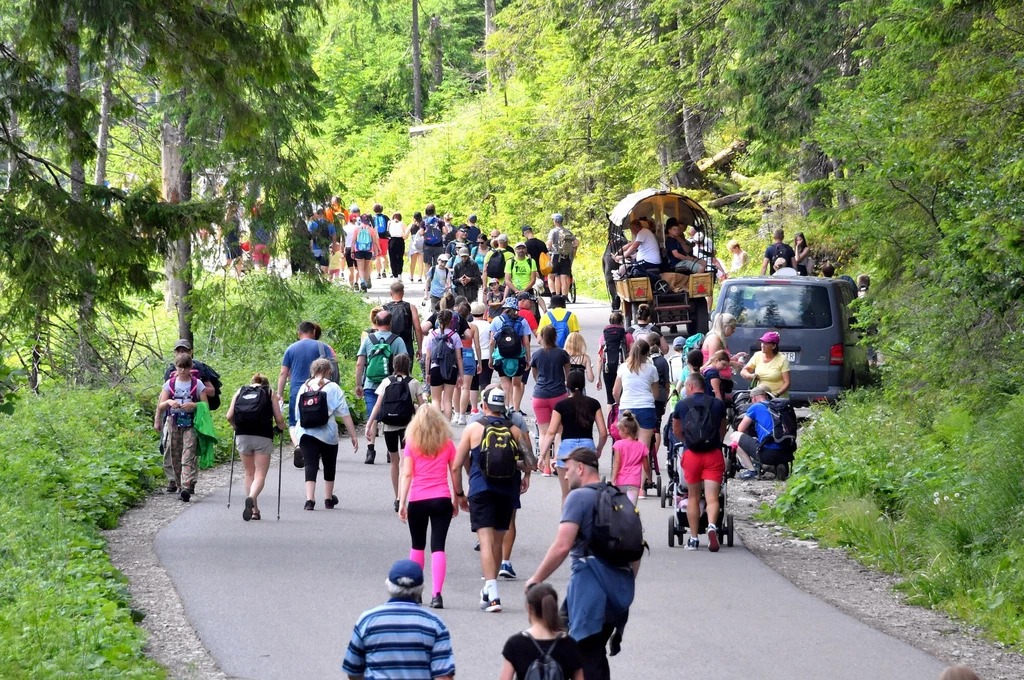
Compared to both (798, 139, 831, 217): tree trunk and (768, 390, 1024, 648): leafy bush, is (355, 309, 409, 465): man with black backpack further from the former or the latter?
(798, 139, 831, 217): tree trunk

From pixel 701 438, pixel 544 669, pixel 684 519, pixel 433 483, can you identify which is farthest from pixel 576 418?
pixel 544 669

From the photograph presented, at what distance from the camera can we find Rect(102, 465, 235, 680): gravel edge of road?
9172 mm

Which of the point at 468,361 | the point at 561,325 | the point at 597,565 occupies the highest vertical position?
the point at 561,325

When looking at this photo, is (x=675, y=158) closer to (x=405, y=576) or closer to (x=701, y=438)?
(x=701, y=438)

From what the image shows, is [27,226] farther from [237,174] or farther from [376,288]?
[376,288]

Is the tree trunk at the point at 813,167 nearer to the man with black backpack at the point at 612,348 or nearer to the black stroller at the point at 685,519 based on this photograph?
the man with black backpack at the point at 612,348

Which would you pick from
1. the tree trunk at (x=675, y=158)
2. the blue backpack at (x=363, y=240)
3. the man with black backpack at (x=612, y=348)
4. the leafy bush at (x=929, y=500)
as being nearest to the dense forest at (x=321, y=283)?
the leafy bush at (x=929, y=500)

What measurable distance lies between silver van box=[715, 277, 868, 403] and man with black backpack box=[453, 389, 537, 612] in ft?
30.2

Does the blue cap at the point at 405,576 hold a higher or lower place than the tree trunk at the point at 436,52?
lower

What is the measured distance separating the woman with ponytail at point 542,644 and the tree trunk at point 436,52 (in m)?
62.8

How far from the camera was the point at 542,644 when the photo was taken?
20.9 feet

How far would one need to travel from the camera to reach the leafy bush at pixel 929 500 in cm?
1126

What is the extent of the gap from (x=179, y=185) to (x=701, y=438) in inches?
624

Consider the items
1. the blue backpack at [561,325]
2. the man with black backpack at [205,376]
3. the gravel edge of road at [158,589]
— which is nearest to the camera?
the gravel edge of road at [158,589]
